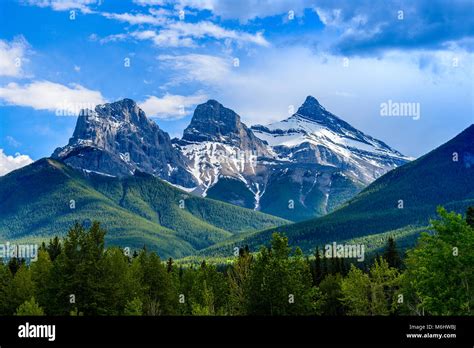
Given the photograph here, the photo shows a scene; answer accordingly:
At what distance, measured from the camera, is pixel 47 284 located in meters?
84.8

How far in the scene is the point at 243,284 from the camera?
94.4 meters

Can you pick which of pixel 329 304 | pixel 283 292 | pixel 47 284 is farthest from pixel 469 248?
pixel 329 304

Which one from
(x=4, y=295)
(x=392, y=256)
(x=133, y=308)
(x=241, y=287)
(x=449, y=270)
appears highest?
(x=392, y=256)

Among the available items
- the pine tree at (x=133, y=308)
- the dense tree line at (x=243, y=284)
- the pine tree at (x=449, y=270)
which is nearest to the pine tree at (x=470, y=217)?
the dense tree line at (x=243, y=284)

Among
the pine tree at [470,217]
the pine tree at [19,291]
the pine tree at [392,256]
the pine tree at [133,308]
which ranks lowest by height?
the pine tree at [133,308]

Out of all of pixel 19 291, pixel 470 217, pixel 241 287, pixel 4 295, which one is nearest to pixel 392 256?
pixel 470 217

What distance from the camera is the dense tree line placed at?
57.5 m

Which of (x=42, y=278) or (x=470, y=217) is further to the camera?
(x=42, y=278)

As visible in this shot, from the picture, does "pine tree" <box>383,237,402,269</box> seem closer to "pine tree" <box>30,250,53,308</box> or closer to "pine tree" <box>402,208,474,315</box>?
"pine tree" <box>30,250,53,308</box>

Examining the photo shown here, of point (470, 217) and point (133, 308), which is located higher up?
point (470, 217)

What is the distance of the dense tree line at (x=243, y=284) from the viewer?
57500mm

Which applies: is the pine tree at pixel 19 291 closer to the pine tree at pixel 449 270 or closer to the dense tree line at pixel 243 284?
the dense tree line at pixel 243 284

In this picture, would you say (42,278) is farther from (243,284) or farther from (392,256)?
(392,256)

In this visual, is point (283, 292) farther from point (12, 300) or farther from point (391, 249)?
point (391, 249)
